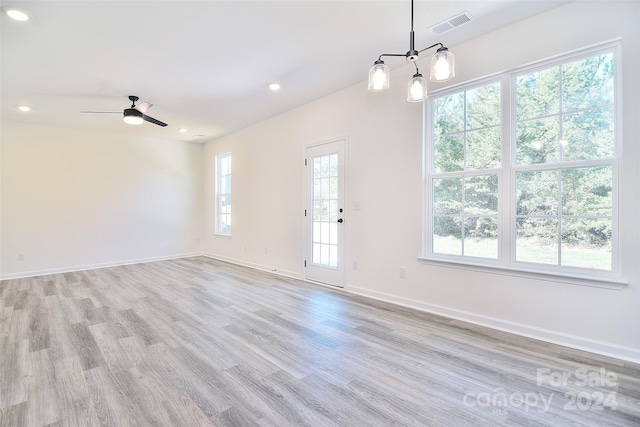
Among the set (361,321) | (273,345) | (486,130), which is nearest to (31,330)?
(273,345)

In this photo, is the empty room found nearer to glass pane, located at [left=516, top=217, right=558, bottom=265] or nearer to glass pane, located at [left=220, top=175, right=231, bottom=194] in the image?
glass pane, located at [left=516, top=217, right=558, bottom=265]

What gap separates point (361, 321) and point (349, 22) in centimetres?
281

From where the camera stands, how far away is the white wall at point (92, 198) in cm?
513

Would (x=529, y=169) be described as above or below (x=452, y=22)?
below

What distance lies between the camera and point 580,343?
2.36m

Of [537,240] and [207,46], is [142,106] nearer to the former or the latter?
[207,46]

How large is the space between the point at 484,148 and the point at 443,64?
140cm

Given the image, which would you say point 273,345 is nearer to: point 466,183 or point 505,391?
point 505,391

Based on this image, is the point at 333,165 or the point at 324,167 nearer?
the point at 333,165

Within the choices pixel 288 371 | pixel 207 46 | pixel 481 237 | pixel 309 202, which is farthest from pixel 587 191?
pixel 207 46

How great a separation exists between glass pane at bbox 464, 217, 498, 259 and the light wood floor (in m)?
0.73

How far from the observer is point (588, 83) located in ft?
7.83

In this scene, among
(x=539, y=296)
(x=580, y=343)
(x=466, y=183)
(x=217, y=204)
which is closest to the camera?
(x=580, y=343)

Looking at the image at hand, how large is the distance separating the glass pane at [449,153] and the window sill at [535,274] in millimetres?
985
